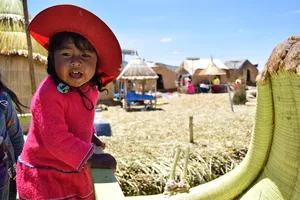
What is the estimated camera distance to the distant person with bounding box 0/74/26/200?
4.94 ft

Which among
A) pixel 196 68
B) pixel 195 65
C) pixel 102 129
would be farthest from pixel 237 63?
pixel 102 129

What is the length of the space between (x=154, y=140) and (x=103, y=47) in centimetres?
437

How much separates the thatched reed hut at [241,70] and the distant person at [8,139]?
28829 millimetres

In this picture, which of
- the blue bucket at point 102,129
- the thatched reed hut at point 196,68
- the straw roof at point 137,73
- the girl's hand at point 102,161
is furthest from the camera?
the thatched reed hut at point 196,68

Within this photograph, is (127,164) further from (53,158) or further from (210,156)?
(53,158)

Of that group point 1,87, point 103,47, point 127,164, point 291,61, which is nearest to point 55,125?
point 103,47

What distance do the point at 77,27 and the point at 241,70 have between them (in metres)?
30.2

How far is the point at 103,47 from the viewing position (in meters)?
1.38

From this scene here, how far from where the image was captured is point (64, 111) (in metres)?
1.22

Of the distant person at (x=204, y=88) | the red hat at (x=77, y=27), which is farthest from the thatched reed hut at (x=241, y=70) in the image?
the red hat at (x=77, y=27)

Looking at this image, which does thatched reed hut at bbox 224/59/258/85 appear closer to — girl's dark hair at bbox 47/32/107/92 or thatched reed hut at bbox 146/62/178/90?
thatched reed hut at bbox 146/62/178/90

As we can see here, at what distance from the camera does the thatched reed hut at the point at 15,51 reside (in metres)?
10.6

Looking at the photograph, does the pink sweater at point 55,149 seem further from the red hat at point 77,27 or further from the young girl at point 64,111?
the red hat at point 77,27

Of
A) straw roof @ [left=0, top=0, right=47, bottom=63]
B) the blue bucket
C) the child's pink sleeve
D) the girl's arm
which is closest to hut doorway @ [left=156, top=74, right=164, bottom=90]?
straw roof @ [left=0, top=0, right=47, bottom=63]
